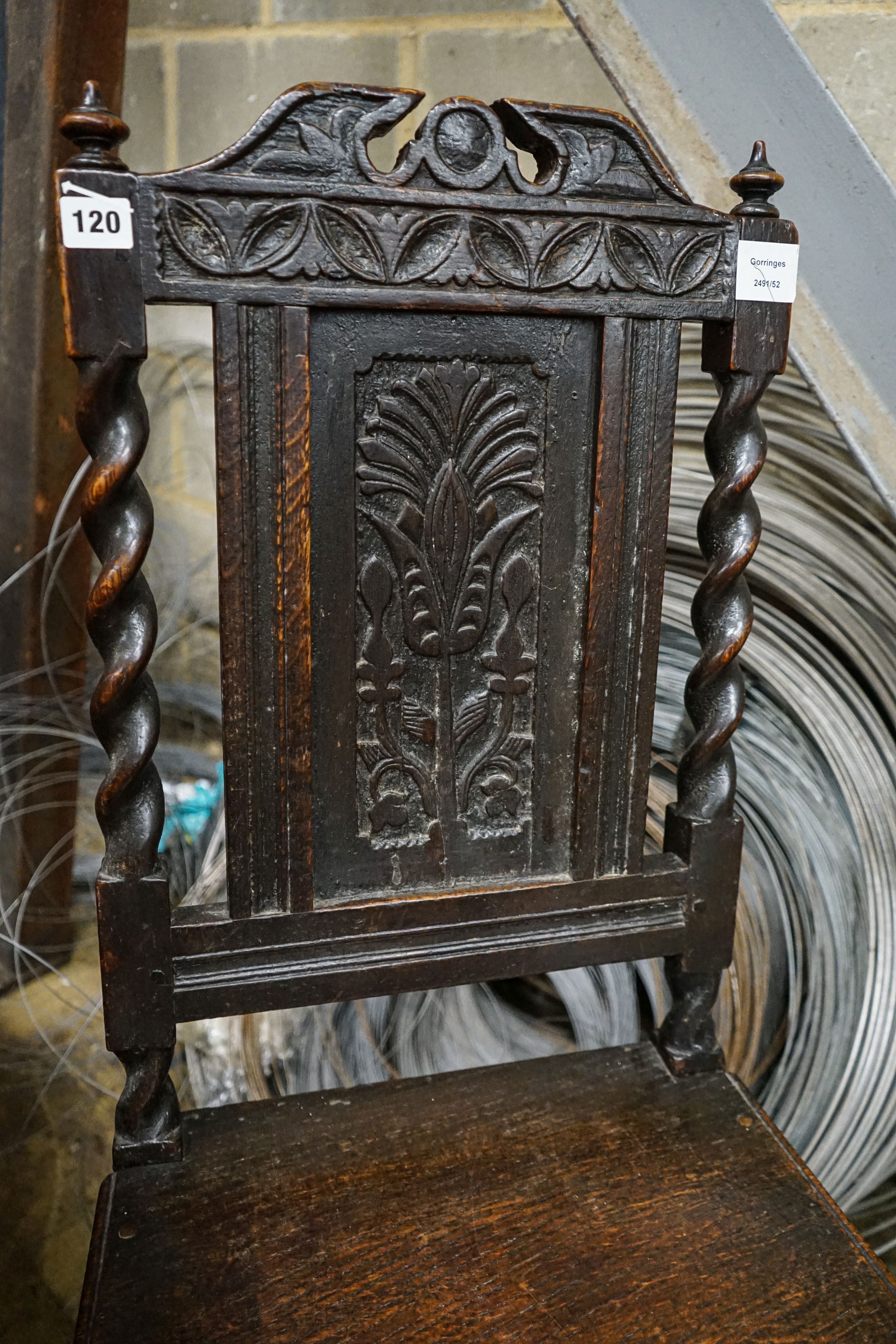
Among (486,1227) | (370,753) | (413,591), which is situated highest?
(413,591)

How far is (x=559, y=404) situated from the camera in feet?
3.17

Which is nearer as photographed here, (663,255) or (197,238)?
(197,238)

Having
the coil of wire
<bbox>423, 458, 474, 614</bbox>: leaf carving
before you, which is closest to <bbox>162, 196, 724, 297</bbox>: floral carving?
<bbox>423, 458, 474, 614</bbox>: leaf carving

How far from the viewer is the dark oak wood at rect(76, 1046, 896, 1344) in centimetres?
82

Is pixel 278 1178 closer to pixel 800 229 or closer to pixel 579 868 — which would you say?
pixel 579 868

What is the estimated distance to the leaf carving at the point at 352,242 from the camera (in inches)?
33.5

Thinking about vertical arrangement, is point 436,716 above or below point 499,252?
below

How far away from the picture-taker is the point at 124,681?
90 cm

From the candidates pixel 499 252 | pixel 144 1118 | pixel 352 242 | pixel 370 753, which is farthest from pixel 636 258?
pixel 144 1118

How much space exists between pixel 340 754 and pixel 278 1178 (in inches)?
15.2

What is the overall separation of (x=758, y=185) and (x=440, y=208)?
0.30 metres

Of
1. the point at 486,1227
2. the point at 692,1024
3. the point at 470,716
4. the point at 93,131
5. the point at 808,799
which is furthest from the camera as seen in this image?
the point at 808,799

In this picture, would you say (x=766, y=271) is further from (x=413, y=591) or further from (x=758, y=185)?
(x=413, y=591)

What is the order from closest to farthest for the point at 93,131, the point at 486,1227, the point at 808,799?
the point at 93,131 → the point at 486,1227 → the point at 808,799
